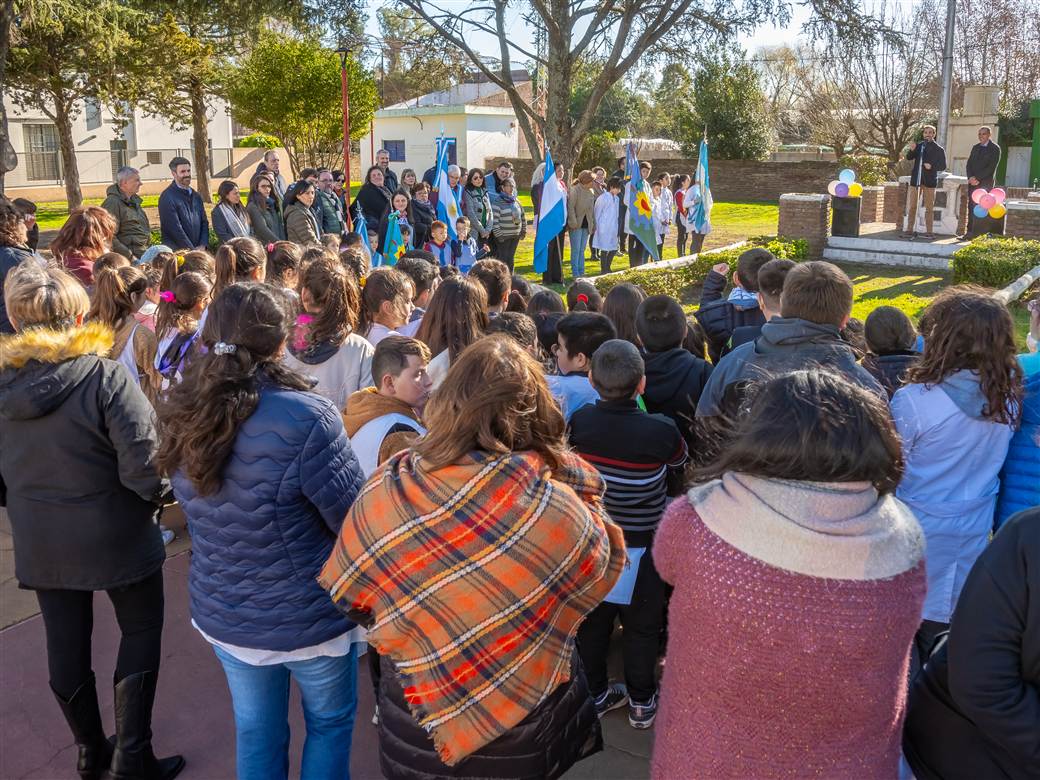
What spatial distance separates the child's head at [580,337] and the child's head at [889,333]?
118 centimetres

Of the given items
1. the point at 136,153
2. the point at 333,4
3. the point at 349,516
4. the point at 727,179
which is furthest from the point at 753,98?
the point at 349,516

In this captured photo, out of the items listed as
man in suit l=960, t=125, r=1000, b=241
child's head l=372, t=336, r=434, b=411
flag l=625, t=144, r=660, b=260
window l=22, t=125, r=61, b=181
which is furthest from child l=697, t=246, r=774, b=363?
window l=22, t=125, r=61, b=181

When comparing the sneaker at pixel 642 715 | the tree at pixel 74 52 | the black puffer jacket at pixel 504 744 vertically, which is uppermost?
the tree at pixel 74 52

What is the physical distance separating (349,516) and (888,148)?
3321cm

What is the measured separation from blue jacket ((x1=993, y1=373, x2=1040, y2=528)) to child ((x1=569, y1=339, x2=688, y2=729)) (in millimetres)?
1167

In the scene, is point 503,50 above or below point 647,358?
above

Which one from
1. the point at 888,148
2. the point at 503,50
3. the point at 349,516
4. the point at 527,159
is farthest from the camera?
the point at 527,159

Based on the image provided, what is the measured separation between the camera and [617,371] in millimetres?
3357

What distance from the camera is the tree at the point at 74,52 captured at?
20031 millimetres

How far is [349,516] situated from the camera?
2301 mm

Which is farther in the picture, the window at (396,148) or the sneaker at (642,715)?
the window at (396,148)

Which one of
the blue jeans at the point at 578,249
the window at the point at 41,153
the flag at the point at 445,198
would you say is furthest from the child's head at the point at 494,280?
the window at the point at 41,153

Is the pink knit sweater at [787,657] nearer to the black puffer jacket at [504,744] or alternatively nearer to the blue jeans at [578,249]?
the black puffer jacket at [504,744]

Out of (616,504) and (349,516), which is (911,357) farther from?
(349,516)
